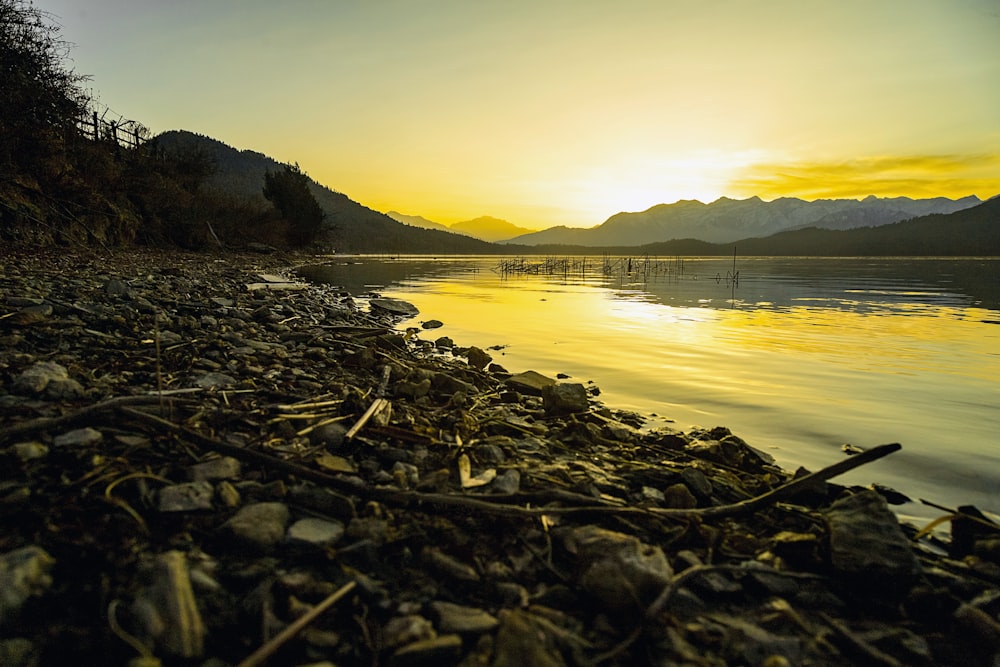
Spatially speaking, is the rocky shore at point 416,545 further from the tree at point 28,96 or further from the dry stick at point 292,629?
the tree at point 28,96

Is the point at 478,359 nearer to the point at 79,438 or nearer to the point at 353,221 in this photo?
the point at 79,438

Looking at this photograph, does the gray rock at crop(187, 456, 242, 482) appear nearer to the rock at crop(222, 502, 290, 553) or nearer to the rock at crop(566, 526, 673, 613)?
the rock at crop(222, 502, 290, 553)

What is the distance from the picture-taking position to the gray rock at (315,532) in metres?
2.28

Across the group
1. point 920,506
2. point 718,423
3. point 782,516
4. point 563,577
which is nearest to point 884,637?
point 782,516

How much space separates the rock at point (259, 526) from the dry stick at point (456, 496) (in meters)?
0.35

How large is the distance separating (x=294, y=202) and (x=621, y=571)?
2077 inches

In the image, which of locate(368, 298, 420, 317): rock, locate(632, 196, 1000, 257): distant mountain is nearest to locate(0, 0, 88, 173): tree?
locate(368, 298, 420, 317): rock

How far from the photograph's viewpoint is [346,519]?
2.54m

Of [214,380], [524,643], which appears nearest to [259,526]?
[524,643]

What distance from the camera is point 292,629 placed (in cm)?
170

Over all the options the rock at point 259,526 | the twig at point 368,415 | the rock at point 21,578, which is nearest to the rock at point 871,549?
the rock at point 259,526

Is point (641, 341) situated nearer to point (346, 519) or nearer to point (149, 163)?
point (346, 519)

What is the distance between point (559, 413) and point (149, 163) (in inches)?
1307

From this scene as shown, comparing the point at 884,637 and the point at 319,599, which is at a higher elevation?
the point at 319,599
